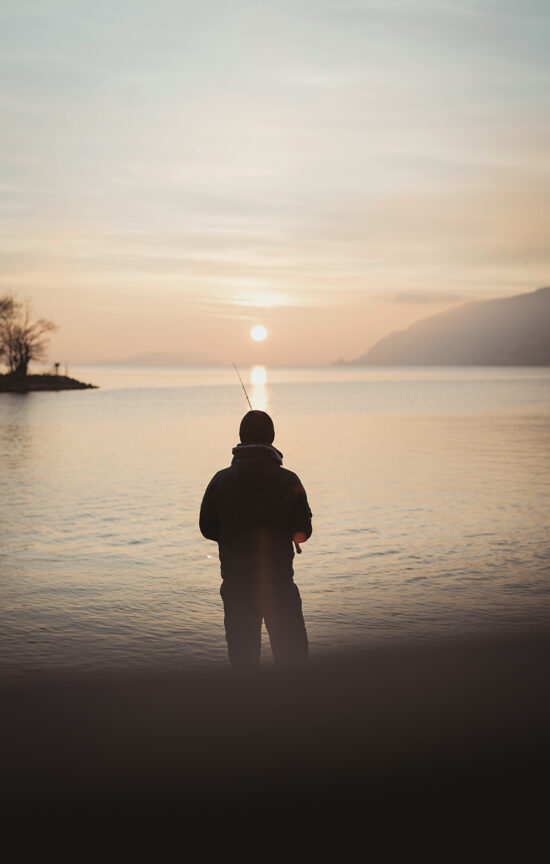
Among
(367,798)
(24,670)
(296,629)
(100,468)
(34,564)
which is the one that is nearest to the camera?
(367,798)

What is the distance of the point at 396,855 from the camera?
3.67 metres

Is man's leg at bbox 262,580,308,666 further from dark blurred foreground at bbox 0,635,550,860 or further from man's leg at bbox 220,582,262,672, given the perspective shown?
dark blurred foreground at bbox 0,635,550,860

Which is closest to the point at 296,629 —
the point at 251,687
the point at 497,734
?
the point at 251,687

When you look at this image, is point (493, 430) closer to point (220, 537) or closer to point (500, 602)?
point (500, 602)

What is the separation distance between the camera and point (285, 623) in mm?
4816

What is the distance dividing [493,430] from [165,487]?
67.0 feet

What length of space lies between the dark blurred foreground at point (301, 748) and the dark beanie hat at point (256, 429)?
1.53 metres

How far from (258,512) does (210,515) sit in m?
0.35

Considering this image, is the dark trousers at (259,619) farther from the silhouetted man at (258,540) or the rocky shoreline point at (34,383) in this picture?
the rocky shoreline point at (34,383)

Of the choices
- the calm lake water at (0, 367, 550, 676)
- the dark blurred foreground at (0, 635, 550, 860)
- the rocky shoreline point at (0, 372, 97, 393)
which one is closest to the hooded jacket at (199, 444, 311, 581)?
the dark blurred foreground at (0, 635, 550, 860)

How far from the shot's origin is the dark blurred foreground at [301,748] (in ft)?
13.3

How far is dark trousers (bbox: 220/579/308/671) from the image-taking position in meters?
4.78

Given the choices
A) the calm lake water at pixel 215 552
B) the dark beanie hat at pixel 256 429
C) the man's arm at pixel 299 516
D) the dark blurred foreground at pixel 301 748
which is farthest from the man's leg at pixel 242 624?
the calm lake water at pixel 215 552

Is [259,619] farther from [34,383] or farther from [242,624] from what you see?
[34,383]
